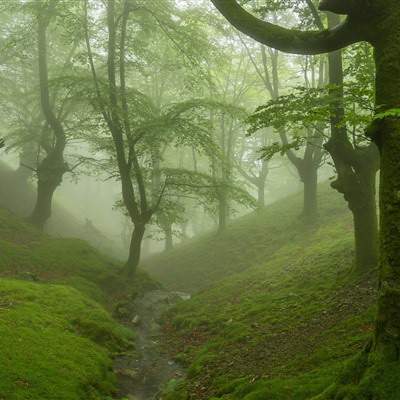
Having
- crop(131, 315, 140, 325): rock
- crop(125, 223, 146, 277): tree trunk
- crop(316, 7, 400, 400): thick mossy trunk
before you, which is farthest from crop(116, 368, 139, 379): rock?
crop(125, 223, 146, 277): tree trunk

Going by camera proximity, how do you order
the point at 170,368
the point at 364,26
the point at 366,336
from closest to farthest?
1. the point at 364,26
2. the point at 366,336
3. the point at 170,368

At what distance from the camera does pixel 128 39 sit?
1847 cm

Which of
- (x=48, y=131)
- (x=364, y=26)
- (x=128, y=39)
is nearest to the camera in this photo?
(x=364, y=26)

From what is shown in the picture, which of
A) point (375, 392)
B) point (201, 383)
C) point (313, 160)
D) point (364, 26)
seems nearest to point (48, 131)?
point (313, 160)

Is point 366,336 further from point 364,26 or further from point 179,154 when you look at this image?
point 179,154

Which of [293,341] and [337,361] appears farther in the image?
[293,341]

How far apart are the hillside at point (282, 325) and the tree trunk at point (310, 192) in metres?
1.75

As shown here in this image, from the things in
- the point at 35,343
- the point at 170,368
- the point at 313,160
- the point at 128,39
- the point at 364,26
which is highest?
the point at 128,39

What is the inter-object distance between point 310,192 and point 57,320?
53.2 feet

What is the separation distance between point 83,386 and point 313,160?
698 inches

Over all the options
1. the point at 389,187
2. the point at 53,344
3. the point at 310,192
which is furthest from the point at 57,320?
the point at 310,192

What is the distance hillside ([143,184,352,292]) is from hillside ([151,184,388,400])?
39cm

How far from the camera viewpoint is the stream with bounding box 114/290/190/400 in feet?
28.8

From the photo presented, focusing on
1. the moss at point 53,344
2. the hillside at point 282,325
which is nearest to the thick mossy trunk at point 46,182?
the hillside at point 282,325
